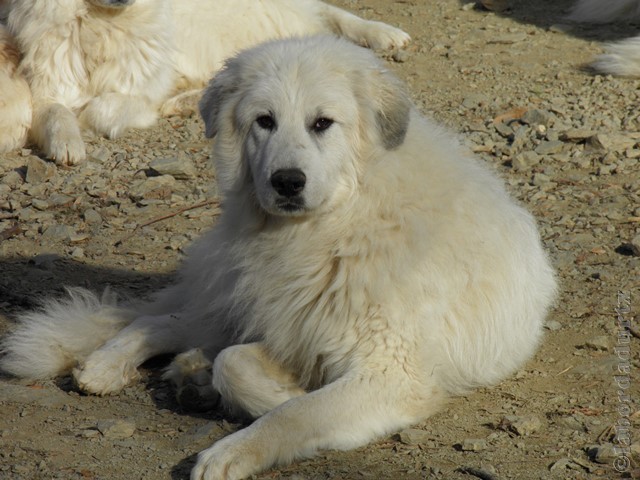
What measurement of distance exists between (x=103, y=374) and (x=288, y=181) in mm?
1336

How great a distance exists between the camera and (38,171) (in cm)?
782

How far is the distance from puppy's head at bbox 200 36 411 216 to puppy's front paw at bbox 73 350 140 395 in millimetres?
1031

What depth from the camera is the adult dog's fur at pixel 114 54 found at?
8680 mm

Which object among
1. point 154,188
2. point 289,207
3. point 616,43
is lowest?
point 154,188

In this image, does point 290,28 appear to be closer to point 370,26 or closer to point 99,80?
point 370,26

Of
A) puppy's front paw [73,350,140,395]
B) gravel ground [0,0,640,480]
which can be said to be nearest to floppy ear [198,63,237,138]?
puppy's front paw [73,350,140,395]

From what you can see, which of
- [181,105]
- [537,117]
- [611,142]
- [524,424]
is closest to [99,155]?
[181,105]

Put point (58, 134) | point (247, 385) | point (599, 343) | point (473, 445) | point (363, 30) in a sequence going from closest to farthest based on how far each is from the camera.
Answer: point (473, 445) < point (247, 385) < point (599, 343) < point (58, 134) < point (363, 30)

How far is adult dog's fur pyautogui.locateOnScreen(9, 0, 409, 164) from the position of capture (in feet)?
28.5

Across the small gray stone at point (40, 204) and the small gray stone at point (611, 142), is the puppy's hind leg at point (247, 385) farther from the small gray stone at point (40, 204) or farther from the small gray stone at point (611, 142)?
the small gray stone at point (611, 142)

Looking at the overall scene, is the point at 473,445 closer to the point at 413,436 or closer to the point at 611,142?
the point at 413,436

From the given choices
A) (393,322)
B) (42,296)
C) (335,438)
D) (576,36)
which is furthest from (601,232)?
(576,36)

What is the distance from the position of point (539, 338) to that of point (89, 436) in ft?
7.35

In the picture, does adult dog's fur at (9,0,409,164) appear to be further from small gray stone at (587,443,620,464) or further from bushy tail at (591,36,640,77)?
small gray stone at (587,443,620,464)
